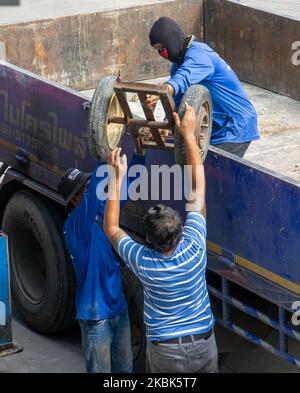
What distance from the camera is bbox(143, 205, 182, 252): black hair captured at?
545 centimetres

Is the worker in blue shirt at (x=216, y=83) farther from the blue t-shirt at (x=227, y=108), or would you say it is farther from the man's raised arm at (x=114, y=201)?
the man's raised arm at (x=114, y=201)

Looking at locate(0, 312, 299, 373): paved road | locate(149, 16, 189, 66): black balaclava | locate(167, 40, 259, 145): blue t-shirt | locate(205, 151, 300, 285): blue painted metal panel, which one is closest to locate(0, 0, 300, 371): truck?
locate(205, 151, 300, 285): blue painted metal panel

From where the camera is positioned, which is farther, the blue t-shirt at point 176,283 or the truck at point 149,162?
the truck at point 149,162

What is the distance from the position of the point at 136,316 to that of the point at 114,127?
4.13 ft

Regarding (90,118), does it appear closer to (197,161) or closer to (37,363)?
(197,161)

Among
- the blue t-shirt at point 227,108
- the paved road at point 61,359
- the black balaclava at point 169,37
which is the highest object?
the black balaclava at point 169,37

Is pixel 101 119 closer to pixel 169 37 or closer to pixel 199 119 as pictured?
pixel 199 119

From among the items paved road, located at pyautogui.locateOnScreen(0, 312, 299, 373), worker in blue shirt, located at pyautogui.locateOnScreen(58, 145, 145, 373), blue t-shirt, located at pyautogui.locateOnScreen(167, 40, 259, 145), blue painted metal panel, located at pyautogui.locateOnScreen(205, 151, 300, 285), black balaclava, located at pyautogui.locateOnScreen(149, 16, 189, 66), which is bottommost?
paved road, located at pyautogui.locateOnScreen(0, 312, 299, 373)

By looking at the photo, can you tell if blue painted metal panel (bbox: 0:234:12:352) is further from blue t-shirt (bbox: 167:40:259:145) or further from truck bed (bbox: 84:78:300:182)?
truck bed (bbox: 84:78:300:182)

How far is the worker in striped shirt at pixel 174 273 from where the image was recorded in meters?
5.49

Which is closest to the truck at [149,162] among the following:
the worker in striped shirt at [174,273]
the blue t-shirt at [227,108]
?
the worker in striped shirt at [174,273]

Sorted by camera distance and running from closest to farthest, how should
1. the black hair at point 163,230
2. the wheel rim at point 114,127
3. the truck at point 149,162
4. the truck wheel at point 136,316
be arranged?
the black hair at point 163,230 < the truck at point 149,162 < the wheel rim at point 114,127 < the truck wheel at point 136,316

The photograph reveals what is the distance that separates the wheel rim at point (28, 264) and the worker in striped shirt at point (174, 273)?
213 cm

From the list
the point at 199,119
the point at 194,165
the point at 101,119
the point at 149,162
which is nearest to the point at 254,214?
the point at 194,165
